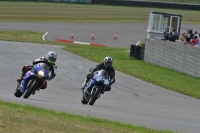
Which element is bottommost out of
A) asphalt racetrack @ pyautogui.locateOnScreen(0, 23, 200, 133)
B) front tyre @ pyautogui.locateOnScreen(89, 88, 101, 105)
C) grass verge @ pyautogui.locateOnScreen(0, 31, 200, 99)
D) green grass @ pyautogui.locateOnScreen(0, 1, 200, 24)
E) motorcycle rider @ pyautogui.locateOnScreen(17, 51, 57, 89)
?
green grass @ pyautogui.locateOnScreen(0, 1, 200, 24)

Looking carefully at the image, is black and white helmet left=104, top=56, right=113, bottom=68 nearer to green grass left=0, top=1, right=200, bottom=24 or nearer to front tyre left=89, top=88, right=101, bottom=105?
front tyre left=89, top=88, right=101, bottom=105

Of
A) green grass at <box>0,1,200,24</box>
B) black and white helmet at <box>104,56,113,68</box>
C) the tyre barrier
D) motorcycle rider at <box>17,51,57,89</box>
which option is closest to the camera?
motorcycle rider at <box>17,51,57,89</box>

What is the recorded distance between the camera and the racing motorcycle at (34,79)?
1557 centimetres

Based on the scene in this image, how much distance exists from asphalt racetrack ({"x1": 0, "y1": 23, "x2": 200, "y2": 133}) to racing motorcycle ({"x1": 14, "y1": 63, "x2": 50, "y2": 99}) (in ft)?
0.99

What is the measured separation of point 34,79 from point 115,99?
3774mm

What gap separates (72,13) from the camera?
210ft

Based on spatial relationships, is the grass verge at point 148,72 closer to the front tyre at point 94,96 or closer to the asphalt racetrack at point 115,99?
the asphalt racetrack at point 115,99

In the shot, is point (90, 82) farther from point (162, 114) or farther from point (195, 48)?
point (195, 48)

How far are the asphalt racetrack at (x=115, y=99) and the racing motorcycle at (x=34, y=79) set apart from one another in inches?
11.9

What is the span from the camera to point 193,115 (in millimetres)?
16266

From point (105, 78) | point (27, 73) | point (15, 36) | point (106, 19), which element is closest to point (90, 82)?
point (105, 78)

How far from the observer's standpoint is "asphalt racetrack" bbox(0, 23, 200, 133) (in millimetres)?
14375

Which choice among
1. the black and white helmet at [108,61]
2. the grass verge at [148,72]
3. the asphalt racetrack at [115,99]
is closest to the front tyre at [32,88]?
the asphalt racetrack at [115,99]

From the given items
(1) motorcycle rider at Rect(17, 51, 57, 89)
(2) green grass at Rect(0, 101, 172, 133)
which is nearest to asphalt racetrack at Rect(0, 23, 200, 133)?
(1) motorcycle rider at Rect(17, 51, 57, 89)
